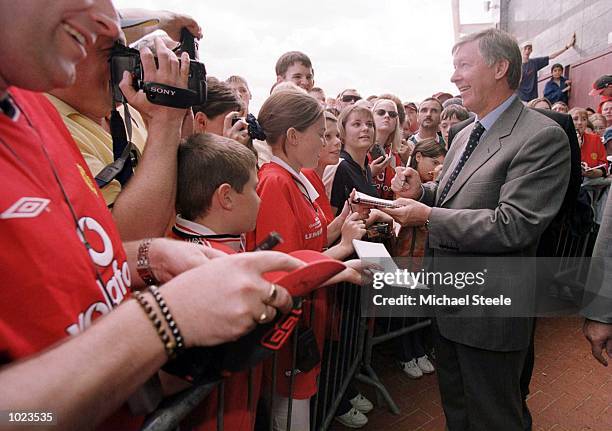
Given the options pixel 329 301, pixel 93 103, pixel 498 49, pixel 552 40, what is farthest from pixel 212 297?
pixel 552 40

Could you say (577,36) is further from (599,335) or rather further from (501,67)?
(599,335)

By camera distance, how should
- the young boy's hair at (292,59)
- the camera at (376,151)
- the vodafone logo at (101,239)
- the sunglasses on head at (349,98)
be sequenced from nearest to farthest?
1. the vodafone logo at (101,239)
2. the young boy's hair at (292,59)
3. the camera at (376,151)
4. the sunglasses on head at (349,98)

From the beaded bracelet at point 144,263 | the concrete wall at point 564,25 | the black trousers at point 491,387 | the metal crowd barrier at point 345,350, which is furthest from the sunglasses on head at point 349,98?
the concrete wall at point 564,25

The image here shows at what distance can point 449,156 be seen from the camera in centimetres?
270

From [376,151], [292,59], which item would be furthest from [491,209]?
[292,59]

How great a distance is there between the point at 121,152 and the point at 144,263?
48 cm

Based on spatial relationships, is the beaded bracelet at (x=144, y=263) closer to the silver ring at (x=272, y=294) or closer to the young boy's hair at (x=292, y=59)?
the silver ring at (x=272, y=294)

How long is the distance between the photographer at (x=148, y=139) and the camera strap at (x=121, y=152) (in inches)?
1.1

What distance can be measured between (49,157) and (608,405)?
12.5ft

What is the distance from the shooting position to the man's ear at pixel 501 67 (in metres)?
2.21

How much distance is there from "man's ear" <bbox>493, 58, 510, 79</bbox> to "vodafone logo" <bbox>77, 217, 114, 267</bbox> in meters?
2.19

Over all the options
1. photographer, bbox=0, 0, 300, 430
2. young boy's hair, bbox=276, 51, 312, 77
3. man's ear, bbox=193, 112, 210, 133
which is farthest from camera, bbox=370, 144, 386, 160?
photographer, bbox=0, 0, 300, 430

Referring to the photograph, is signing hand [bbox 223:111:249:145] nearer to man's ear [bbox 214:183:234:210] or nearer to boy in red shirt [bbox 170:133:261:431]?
boy in red shirt [bbox 170:133:261:431]

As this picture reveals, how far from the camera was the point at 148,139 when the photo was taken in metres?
1.33
